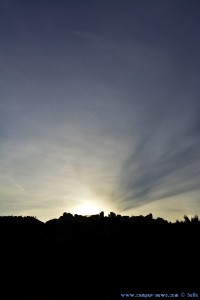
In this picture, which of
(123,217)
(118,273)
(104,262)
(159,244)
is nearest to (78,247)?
(104,262)

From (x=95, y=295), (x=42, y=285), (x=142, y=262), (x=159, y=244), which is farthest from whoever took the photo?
(x=159, y=244)

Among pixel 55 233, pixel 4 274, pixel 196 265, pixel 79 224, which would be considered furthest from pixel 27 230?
pixel 196 265

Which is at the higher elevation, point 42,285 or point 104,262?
point 104,262

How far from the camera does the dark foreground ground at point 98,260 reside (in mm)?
33375

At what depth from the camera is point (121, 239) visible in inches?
1702

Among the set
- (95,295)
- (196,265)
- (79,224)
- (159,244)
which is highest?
(79,224)

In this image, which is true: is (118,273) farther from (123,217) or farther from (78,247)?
(123,217)

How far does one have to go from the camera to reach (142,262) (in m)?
38.2

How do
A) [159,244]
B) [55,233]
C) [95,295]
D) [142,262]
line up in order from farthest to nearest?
1. [55,233]
2. [159,244]
3. [142,262]
4. [95,295]

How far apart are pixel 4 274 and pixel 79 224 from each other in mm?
14278

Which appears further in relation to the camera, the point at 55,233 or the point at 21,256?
the point at 55,233

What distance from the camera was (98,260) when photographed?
39.5m

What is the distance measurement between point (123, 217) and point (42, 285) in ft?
69.4

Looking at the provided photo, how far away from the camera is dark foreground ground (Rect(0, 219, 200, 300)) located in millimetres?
33375
